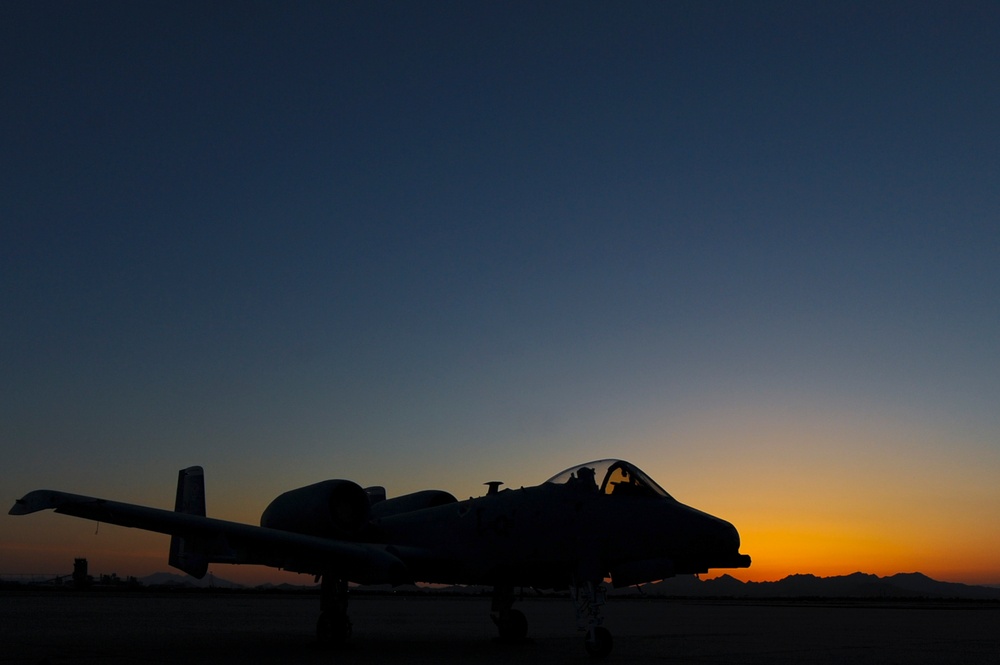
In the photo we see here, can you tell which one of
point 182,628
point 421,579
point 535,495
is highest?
point 535,495

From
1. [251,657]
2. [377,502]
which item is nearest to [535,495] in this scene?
[251,657]

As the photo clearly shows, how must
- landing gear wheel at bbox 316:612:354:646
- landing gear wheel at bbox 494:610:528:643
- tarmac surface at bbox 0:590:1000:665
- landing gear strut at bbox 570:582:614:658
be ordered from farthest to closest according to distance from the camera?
1. landing gear wheel at bbox 494:610:528:643
2. landing gear wheel at bbox 316:612:354:646
3. landing gear strut at bbox 570:582:614:658
4. tarmac surface at bbox 0:590:1000:665

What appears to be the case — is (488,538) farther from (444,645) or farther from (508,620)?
(444,645)

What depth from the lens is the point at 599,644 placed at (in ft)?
40.2

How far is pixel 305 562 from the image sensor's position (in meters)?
14.9

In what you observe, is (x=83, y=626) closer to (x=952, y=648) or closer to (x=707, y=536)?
(x=707, y=536)

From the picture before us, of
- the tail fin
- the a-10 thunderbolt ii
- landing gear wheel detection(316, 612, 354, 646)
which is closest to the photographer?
the a-10 thunderbolt ii

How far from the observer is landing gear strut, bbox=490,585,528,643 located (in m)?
15.9

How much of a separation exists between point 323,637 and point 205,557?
2530 mm

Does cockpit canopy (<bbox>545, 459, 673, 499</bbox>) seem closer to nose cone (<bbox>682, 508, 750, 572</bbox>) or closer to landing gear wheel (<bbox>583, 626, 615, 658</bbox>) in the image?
nose cone (<bbox>682, 508, 750, 572</bbox>)

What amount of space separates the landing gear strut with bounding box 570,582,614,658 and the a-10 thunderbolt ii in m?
0.02

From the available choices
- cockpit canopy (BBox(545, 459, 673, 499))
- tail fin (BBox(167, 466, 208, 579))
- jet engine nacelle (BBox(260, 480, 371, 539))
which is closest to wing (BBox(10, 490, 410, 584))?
jet engine nacelle (BBox(260, 480, 371, 539))

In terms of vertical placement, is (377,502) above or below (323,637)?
above

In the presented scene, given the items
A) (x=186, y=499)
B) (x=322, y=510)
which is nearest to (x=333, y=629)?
(x=322, y=510)
